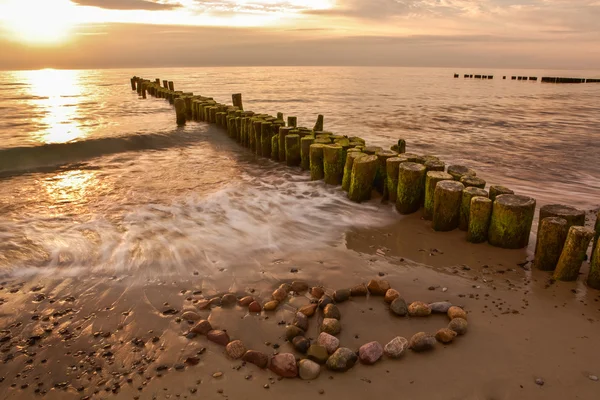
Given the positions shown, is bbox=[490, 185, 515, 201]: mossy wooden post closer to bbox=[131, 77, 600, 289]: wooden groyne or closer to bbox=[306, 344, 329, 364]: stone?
bbox=[131, 77, 600, 289]: wooden groyne

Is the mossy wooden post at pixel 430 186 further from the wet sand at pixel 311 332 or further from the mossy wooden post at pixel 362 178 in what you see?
the mossy wooden post at pixel 362 178

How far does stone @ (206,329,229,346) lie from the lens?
10.8 feet

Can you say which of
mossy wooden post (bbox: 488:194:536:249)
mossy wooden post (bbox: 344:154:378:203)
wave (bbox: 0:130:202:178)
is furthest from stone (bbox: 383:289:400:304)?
wave (bbox: 0:130:202:178)

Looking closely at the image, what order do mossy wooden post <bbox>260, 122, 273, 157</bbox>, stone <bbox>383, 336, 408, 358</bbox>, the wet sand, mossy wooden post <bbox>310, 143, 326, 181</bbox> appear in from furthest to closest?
1. mossy wooden post <bbox>260, 122, 273, 157</bbox>
2. mossy wooden post <bbox>310, 143, 326, 181</bbox>
3. stone <bbox>383, 336, 408, 358</bbox>
4. the wet sand

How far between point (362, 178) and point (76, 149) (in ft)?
32.0

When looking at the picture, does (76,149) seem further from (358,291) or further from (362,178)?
(358,291)

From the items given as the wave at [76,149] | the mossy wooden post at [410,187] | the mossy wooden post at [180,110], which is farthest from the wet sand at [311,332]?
the mossy wooden post at [180,110]

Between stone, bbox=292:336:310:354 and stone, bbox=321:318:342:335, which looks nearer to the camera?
stone, bbox=292:336:310:354

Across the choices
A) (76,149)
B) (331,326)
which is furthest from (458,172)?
(76,149)

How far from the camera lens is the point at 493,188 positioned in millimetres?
5137

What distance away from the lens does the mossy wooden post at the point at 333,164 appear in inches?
292

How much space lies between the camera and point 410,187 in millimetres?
5965

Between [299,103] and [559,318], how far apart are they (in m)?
27.3

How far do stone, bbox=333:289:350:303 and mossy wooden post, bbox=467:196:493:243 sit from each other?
2120mm
